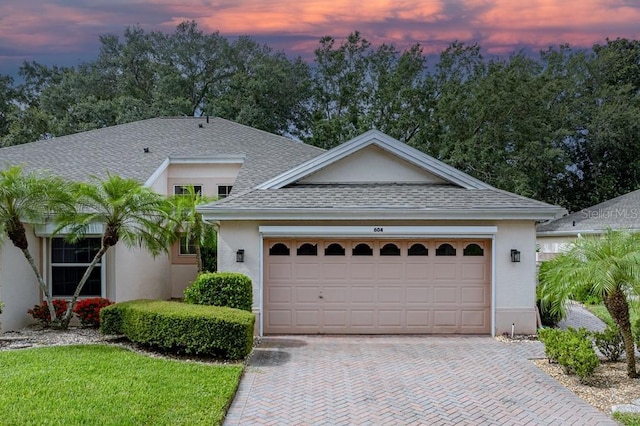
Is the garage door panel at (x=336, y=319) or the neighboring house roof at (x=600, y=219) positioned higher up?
the neighboring house roof at (x=600, y=219)

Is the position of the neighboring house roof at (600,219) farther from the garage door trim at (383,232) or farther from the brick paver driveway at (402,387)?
the brick paver driveway at (402,387)

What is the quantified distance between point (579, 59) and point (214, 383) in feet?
125

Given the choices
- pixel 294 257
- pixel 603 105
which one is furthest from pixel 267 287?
pixel 603 105

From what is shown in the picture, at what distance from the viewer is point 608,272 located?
7953 mm

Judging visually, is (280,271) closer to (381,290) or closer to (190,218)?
(381,290)

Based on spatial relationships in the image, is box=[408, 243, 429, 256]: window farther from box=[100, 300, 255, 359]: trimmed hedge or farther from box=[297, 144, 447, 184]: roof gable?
box=[100, 300, 255, 359]: trimmed hedge

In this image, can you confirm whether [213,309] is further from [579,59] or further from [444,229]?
[579,59]

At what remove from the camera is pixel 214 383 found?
7.79m

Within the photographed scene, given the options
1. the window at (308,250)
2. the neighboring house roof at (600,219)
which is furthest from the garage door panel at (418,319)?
the neighboring house roof at (600,219)

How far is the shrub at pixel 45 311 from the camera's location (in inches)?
495

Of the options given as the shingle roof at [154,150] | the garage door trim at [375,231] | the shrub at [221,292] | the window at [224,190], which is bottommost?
the shrub at [221,292]

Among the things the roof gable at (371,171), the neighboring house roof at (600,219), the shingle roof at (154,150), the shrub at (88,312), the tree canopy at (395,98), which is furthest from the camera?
the tree canopy at (395,98)

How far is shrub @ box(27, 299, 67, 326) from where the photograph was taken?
12562mm

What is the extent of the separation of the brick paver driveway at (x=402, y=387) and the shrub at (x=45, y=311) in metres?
5.70
